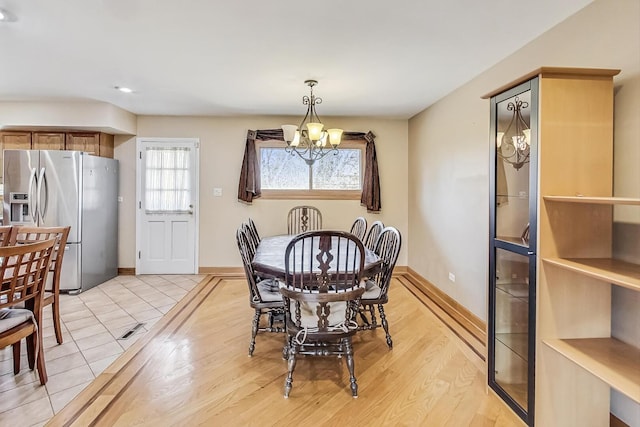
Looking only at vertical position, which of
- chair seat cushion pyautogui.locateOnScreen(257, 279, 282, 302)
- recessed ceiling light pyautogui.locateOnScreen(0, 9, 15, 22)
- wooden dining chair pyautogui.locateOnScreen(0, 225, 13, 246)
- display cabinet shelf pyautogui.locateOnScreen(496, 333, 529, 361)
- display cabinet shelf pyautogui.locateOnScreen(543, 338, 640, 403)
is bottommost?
display cabinet shelf pyautogui.locateOnScreen(496, 333, 529, 361)

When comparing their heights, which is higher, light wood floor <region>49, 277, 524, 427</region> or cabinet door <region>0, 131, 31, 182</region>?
cabinet door <region>0, 131, 31, 182</region>

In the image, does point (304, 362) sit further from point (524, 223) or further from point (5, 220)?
point (5, 220)

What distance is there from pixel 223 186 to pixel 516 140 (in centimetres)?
414

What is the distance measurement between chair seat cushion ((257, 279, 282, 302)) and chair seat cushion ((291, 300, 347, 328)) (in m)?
0.41

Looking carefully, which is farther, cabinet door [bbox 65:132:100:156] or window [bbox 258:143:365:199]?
window [bbox 258:143:365:199]

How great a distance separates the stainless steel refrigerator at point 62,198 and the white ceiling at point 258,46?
0.77m

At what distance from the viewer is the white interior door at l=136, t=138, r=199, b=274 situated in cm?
517

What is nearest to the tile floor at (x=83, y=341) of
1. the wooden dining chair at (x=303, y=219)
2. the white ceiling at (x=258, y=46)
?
the wooden dining chair at (x=303, y=219)

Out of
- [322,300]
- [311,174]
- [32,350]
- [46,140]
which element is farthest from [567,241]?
[46,140]

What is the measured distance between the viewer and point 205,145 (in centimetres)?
520

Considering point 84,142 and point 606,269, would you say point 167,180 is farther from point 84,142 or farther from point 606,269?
point 606,269

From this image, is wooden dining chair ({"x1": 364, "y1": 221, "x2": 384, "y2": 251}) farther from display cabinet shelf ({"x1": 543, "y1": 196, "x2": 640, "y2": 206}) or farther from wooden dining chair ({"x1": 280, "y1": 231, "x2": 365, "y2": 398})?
display cabinet shelf ({"x1": 543, "y1": 196, "x2": 640, "y2": 206})

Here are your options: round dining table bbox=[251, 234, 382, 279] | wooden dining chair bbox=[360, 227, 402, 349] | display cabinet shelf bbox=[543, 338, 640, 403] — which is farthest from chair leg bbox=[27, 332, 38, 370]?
display cabinet shelf bbox=[543, 338, 640, 403]

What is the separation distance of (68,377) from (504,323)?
2902 mm
